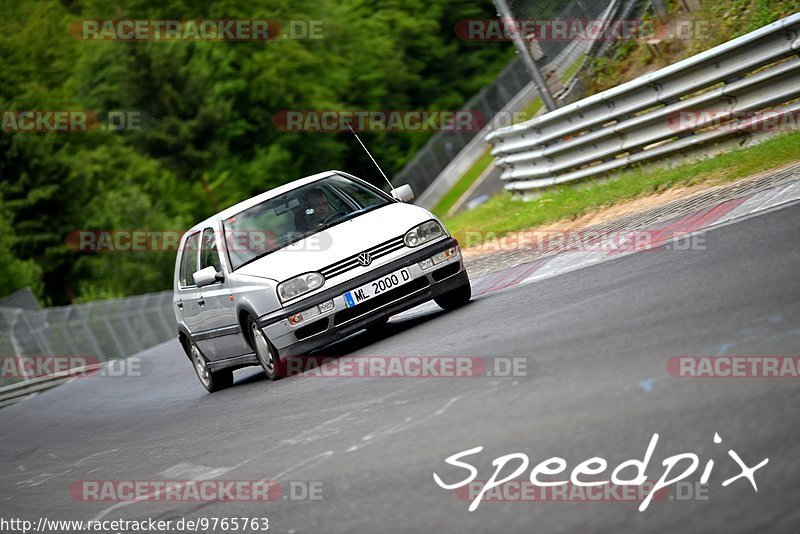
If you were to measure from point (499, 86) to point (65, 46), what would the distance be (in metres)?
30.1

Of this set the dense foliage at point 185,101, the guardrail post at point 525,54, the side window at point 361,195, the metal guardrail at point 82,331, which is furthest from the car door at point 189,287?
the dense foliage at point 185,101

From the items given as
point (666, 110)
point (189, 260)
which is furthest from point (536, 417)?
point (666, 110)

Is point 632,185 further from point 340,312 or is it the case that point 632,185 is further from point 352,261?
point 340,312

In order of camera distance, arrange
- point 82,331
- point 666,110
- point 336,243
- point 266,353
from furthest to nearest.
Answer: point 82,331, point 666,110, point 266,353, point 336,243

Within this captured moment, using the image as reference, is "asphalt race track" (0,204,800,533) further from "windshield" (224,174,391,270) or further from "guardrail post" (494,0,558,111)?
"guardrail post" (494,0,558,111)

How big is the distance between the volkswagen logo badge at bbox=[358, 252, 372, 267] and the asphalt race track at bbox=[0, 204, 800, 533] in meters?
0.77

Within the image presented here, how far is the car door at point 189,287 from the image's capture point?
1280cm

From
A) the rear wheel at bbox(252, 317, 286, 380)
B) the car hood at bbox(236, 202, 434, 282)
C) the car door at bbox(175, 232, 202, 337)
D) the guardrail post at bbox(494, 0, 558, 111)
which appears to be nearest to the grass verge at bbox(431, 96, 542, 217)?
the guardrail post at bbox(494, 0, 558, 111)

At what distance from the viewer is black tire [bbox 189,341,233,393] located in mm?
13016

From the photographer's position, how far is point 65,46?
6912cm

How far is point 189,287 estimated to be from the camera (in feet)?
42.9

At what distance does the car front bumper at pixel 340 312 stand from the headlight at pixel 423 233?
108mm

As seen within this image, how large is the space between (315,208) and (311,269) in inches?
52.4

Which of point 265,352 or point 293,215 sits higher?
point 293,215
